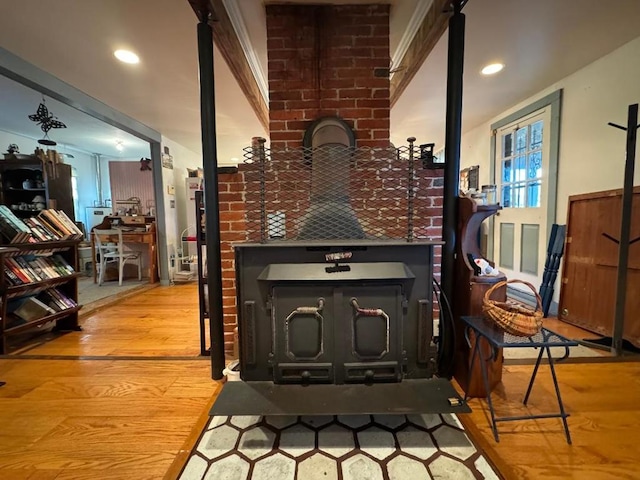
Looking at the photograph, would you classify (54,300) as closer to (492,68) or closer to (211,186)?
(211,186)

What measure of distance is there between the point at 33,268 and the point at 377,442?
2881mm

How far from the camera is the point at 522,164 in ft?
11.8

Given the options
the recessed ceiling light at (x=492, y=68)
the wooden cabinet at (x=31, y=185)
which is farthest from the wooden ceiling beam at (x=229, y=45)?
the wooden cabinet at (x=31, y=185)

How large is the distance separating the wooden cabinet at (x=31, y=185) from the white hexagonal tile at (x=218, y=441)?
448cm

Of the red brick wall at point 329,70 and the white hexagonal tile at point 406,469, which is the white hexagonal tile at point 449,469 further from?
the red brick wall at point 329,70

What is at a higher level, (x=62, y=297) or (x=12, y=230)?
(x=12, y=230)

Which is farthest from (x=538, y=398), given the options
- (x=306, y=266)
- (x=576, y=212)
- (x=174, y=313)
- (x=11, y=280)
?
(x=11, y=280)

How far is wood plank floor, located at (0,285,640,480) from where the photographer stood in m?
1.20

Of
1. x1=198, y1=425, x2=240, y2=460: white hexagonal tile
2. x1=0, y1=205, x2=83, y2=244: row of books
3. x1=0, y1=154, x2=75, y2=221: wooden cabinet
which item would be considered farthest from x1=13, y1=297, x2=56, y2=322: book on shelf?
x1=0, y1=154, x2=75, y2=221: wooden cabinet

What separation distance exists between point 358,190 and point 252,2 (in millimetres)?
1376

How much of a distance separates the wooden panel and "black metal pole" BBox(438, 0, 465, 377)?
1.47 meters

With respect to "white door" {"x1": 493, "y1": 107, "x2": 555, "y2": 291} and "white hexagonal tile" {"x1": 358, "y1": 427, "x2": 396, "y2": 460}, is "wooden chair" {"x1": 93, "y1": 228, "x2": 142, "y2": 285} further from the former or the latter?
"white door" {"x1": 493, "y1": 107, "x2": 555, "y2": 291}

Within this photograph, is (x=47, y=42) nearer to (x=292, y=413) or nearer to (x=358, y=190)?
(x=358, y=190)

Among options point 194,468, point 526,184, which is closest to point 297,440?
point 194,468
